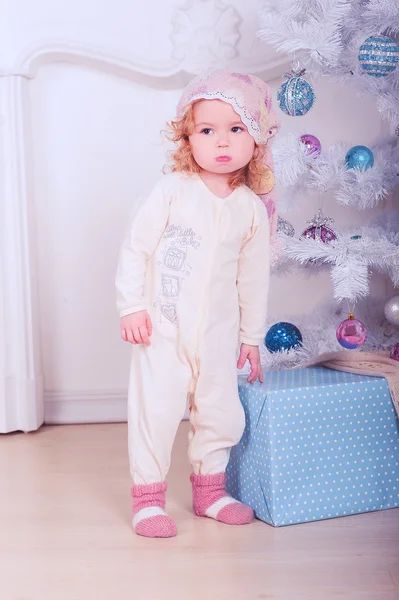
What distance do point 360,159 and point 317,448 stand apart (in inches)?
29.5

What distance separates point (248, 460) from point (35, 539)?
454 mm

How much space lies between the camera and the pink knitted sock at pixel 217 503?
1.65 m

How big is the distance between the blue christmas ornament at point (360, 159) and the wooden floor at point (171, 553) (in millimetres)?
830

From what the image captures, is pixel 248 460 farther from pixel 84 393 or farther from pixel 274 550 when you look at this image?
pixel 84 393

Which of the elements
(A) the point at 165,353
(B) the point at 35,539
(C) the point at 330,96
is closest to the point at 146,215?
(A) the point at 165,353

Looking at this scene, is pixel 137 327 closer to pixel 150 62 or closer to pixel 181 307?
pixel 181 307

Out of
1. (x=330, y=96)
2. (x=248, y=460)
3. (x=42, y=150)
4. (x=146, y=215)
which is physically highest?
(x=330, y=96)

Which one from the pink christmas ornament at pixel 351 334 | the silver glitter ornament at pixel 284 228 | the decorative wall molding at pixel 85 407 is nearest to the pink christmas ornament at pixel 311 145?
the silver glitter ornament at pixel 284 228

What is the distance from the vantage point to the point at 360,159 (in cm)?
203

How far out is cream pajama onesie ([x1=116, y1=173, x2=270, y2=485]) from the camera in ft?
5.33

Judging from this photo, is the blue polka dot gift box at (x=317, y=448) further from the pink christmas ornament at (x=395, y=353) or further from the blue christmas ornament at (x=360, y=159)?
the blue christmas ornament at (x=360, y=159)

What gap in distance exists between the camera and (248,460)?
1724 mm

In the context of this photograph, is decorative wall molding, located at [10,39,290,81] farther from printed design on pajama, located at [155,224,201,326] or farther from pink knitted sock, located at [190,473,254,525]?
pink knitted sock, located at [190,473,254,525]

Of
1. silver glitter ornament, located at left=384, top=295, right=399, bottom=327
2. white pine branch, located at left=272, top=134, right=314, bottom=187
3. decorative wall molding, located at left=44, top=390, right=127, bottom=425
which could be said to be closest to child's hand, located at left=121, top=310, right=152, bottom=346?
white pine branch, located at left=272, top=134, right=314, bottom=187
